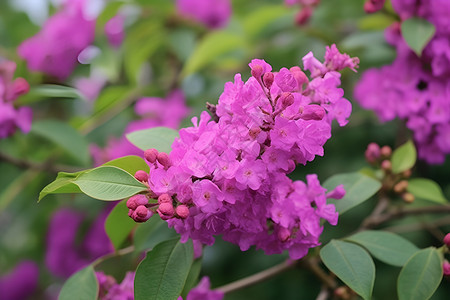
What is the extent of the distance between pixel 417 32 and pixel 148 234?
2.38 ft

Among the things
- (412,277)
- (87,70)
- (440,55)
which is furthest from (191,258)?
(87,70)

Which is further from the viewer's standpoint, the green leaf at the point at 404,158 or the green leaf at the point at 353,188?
the green leaf at the point at 404,158

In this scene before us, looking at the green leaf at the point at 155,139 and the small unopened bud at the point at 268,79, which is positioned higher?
the small unopened bud at the point at 268,79

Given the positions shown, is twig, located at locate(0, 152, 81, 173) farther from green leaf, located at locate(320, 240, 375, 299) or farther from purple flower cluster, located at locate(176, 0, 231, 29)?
green leaf, located at locate(320, 240, 375, 299)

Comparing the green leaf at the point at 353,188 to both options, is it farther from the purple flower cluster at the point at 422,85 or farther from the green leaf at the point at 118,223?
the green leaf at the point at 118,223

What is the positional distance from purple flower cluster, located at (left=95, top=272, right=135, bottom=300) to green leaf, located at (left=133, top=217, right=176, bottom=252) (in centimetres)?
7

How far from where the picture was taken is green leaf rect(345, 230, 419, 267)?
3.14ft

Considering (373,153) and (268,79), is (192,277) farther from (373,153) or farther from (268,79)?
(373,153)

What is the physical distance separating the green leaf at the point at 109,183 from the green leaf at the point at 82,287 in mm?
273

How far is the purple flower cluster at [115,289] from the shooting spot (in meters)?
0.98

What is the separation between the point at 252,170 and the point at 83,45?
118 centimetres

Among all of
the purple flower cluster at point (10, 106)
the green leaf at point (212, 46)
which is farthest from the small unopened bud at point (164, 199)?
the green leaf at point (212, 46)

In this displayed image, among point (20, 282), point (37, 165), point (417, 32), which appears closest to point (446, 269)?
point (417, 32)

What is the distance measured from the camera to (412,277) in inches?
35.0
